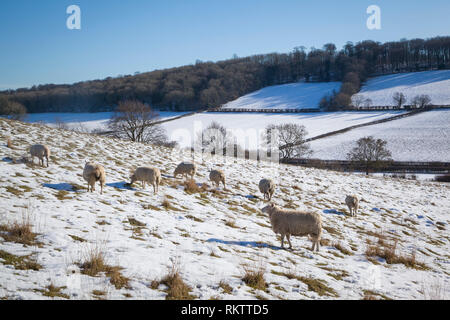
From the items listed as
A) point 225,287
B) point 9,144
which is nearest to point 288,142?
point 9,144

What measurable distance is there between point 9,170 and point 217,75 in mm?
130739

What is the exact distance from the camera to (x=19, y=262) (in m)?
5.35

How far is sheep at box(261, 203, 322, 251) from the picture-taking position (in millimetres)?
9086

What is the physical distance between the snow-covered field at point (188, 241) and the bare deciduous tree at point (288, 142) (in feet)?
115

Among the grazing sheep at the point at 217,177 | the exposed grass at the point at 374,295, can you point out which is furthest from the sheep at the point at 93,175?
the exposed grass at the point at 374,295

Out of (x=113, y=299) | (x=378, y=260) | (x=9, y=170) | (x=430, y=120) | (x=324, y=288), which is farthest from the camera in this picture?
(x=430, y=120)

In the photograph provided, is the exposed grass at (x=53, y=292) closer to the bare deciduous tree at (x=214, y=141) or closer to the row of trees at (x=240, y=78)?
the bare deciduous tree at (x=214, y=141)

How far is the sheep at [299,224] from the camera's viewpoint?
29.8 ft

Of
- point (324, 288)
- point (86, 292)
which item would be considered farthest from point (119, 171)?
point (324, 288)

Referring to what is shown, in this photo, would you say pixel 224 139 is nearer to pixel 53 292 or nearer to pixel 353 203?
pixel 353 203

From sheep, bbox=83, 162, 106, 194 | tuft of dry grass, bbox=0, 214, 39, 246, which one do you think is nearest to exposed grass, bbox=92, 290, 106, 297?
tuft of dry grass, bbox=0, 214, 39, 246

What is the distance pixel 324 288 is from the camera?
654 centimetres

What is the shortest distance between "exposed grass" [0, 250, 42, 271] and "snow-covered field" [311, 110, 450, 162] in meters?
53.9
